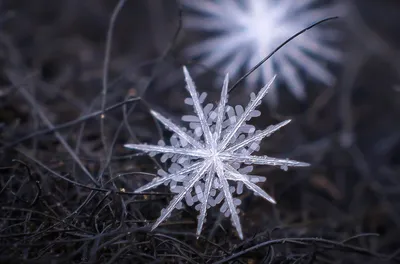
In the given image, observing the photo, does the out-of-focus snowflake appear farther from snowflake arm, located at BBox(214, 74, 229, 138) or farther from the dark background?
snowflake arm, located at BBox(214, 74, 229, 138)

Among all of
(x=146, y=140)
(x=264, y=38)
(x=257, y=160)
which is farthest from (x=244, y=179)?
(x=264, y=38)

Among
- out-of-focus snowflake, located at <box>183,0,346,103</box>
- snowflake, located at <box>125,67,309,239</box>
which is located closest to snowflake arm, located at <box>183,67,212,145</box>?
snowflake, located at <box>125,67,309,239</box>

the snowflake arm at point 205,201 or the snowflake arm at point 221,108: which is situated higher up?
the snowflake arm at point 221,108

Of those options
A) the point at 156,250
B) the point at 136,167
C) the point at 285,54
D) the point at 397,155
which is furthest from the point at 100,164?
the point at 397,155

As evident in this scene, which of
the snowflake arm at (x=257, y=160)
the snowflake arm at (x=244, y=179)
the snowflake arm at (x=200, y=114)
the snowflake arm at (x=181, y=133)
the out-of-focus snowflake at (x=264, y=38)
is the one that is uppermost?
the out-of-focus snowflake at (x=264, y=38)

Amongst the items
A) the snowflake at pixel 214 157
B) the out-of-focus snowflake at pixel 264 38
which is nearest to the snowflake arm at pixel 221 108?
the snowflake at pixel 214 157

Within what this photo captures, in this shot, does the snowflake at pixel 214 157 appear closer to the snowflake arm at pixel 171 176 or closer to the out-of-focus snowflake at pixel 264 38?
the snowflake arm at pixel 171 176

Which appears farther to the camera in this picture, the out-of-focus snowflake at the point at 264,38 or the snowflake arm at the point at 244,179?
the out-of-focus snowflake at the point at 264,38

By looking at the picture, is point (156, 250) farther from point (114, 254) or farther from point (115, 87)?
point (115, 87)
